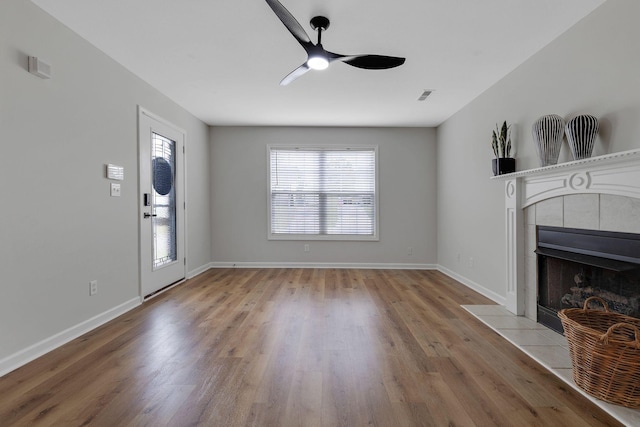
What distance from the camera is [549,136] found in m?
2.36

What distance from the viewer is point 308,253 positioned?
5.30 metres

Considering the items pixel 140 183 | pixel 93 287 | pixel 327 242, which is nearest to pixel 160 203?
pixel 140 183

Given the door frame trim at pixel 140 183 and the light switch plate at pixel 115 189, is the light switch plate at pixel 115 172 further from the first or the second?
the door frame trim at pixel 140 183

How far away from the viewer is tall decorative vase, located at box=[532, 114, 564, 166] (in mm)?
2328

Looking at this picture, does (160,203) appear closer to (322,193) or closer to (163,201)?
(163,201)

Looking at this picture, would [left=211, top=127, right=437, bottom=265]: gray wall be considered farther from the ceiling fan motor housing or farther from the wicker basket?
the wicker basket

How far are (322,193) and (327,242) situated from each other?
2.84ft

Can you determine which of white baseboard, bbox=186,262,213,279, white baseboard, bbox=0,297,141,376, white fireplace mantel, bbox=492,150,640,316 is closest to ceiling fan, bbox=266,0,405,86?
white fireplace mantel, bbox=492,150,640,316

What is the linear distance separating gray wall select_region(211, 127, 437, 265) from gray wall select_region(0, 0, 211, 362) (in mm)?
2046

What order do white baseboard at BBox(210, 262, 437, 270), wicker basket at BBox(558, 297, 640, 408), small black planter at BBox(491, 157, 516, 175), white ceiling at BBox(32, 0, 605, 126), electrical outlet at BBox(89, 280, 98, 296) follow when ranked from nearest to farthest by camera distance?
wicker basket at BBox(558, 297, 640, 408)
white ceiling at BBox(32, 0, 605, 126)
electrical outlet at BBox(89, 280, 98, 296)
small black planter at BBox(491, 157, 516, 175)
white baseboard at BBox(210, 262, 437, 270)

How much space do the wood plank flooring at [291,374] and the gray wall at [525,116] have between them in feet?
3.82

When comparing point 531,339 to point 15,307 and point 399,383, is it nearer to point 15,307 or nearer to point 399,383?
point 399,383

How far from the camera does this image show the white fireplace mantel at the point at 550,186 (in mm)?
1839

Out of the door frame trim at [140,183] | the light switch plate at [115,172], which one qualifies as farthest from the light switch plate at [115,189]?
the door frame trim at [140,183]
